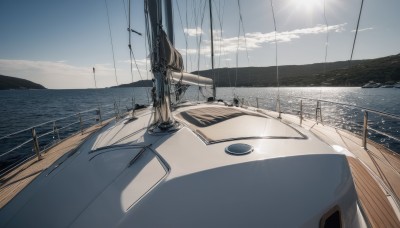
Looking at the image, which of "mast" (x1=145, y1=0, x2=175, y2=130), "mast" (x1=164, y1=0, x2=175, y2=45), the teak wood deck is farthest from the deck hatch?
"mast" (x1=164, y1=0, x2=175, y2=45)

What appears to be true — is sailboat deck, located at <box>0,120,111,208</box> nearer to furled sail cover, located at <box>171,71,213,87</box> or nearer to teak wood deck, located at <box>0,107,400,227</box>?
teak wood deck, located at <box>0,107,400,227</box>

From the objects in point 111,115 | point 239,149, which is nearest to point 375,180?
point 239,149

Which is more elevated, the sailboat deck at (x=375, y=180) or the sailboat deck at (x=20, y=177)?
the sailboat deck at (x=375, y=180)

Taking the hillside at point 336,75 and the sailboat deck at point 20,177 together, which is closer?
the sailboat deck at point 20,177

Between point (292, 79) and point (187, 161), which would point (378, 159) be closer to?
point (187, 161)

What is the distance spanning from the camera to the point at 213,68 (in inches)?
420

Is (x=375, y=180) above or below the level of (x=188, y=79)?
below

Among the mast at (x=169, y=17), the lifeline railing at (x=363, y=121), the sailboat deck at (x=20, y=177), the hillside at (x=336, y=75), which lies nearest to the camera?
the sailboat deck at (x=20, y=177)

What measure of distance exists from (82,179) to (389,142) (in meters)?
17.3

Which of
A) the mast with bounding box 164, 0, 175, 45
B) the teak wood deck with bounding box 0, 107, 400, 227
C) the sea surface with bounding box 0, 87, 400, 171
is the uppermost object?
the mast with bounding box 164, 0, 175, 45

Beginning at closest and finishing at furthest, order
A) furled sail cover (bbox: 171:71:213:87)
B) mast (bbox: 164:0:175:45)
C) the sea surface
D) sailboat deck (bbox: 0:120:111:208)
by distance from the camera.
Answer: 1. sailboat deck (bbox: 0:120:111:208)
2. furled sail cover (bbox: 171:71:213:87)
3. mast (bbox: 164:0:175:45)
4. the sea surface

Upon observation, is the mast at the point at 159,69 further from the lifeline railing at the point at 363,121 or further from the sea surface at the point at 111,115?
the lifeline railing at the point at 363,121

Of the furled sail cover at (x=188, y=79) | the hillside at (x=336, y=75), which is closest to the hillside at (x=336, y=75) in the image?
the hillside at (x=336, y=75)

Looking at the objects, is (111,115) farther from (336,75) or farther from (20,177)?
(336,75)
